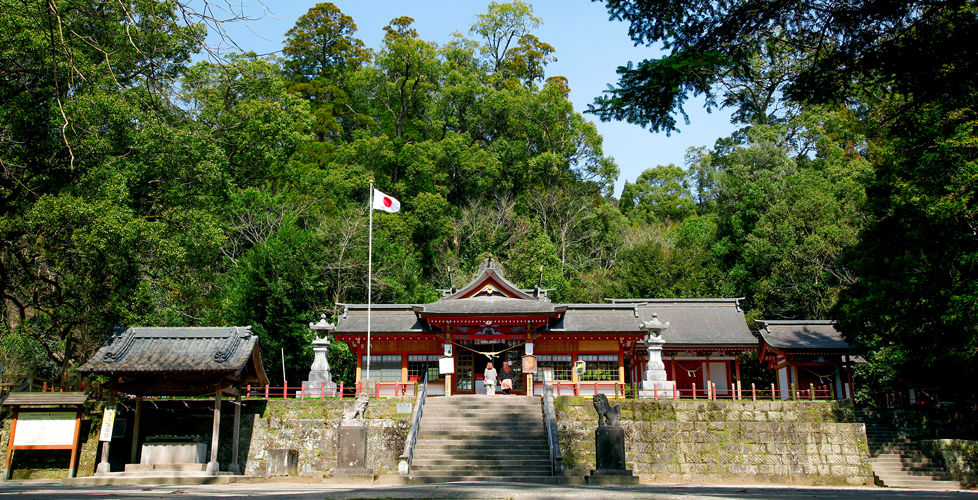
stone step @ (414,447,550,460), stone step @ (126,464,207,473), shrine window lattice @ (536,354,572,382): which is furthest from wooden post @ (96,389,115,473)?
shrine window lattice @ (536,354,572,382)

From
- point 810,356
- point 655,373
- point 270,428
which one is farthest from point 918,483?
point 270,428

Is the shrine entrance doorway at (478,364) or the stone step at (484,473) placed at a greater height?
the shrine entrance doorway at (478,364)

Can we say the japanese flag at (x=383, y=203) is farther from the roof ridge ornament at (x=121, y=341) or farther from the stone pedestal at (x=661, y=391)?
the stone pedestal at (x=661, y=391)

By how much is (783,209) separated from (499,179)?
57.5 feet

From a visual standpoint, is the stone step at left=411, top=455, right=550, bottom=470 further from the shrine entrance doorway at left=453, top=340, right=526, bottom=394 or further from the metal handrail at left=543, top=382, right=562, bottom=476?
the shrine entrance doorway at left=453, top=340, right=526, bottom=394

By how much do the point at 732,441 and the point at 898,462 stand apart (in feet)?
16.3

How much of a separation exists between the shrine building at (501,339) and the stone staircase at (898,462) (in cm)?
579

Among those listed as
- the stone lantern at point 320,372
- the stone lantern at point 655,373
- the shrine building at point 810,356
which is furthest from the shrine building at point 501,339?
the shrine building at point 810,356

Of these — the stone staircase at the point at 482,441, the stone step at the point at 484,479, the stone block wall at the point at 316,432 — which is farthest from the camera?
the stone block wall at the point at 316,432

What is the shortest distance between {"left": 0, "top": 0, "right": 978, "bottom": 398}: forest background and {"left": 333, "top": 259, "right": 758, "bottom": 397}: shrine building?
15.3ft

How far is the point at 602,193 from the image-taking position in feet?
152

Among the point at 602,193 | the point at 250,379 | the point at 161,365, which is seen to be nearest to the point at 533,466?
the point at 250,379

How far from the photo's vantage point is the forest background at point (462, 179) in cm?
830

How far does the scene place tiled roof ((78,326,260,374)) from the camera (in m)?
16.8
